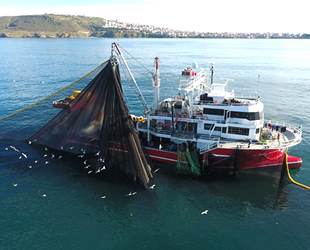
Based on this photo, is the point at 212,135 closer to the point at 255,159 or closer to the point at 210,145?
the point at 210,145

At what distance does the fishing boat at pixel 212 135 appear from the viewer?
2741 centimetres

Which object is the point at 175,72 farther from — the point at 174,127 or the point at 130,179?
the point at 130,179

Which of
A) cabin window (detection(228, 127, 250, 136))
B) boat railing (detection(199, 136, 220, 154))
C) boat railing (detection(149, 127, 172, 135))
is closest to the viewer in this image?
boat railing (detection(199, 136, 220, 154))

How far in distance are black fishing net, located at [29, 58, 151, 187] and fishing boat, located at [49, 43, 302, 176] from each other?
0.36 m

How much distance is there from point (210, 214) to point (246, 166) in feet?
→ 26.7

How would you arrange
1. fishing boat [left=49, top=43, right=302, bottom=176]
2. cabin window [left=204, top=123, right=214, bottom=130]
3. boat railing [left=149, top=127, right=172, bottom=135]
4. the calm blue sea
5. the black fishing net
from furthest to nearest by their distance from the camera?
boat railing [left=149, top=127, right=172, bottom=135]
cabin window [left=204, top=123, right=214, bottom=130]
fishing boat [left=49, top=43, right=302, bottom=176]
the black fishing net
the calm blue sea

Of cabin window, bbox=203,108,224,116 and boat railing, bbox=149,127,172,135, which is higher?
cabin window, bbox=203,108,224,116

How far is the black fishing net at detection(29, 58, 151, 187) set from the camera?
2509 centimetres

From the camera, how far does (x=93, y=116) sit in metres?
27.3

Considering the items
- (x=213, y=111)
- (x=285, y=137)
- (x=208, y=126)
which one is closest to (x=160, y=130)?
(x=208, y=126)

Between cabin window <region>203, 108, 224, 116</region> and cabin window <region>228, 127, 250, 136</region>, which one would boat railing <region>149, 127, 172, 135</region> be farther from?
cabin window <region>228, 127, 250, 136</region>

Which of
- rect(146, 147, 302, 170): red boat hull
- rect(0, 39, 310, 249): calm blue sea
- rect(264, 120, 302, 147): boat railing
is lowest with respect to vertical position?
rect(0, 39, 310, 249): calm blue sea

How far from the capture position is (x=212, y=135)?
29.8 m

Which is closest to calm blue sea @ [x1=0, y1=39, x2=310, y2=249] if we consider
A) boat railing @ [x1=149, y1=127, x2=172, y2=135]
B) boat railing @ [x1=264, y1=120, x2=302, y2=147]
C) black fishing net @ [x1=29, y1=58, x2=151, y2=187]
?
black fishing net @ [x1=29, y1=58, x2=151, y2=187]
